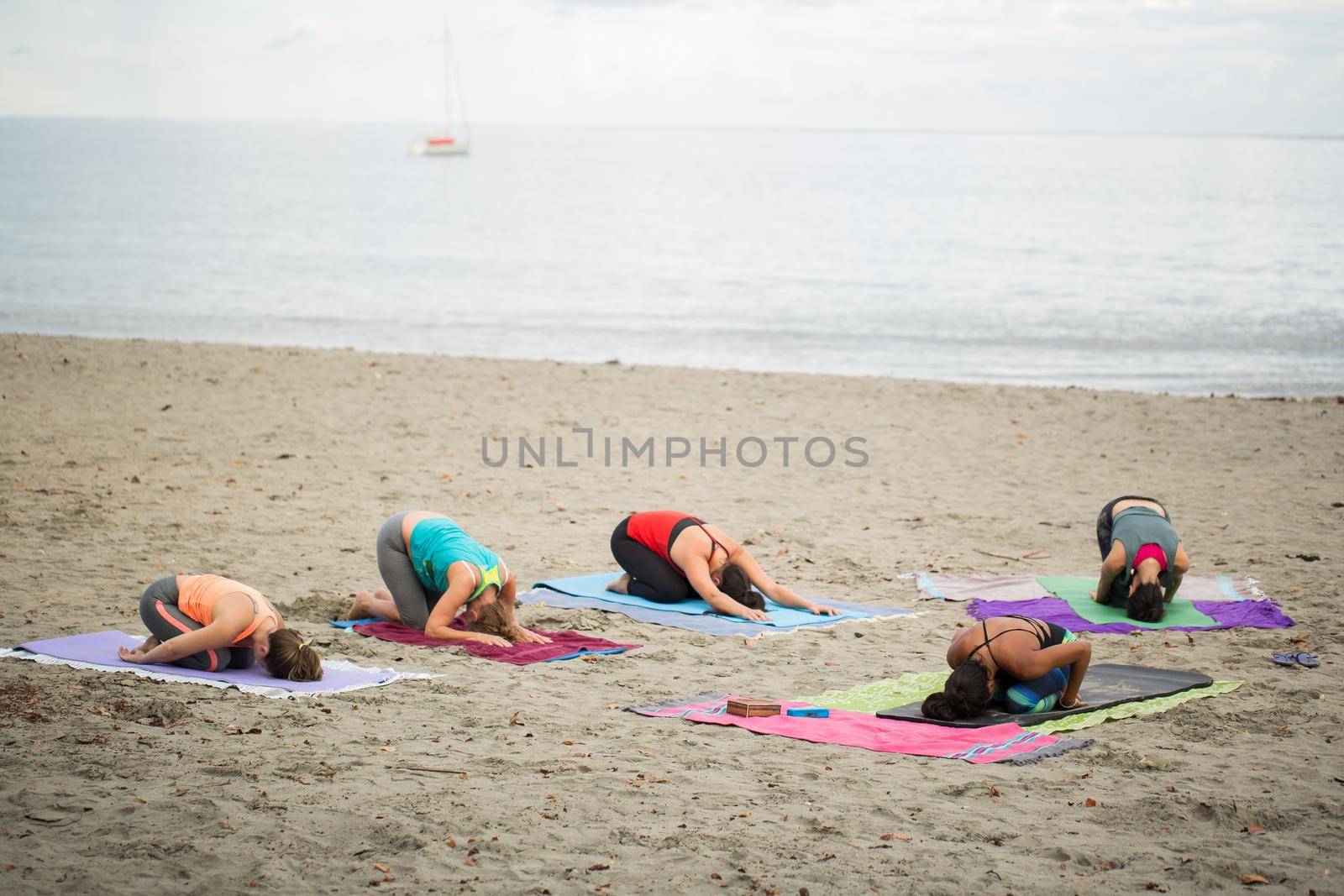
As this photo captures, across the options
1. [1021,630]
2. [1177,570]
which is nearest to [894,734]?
[1021,630]

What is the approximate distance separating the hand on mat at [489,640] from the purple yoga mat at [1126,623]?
3073 millimetres

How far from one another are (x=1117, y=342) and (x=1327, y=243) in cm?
3348

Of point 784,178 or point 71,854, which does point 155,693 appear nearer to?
point 71,854

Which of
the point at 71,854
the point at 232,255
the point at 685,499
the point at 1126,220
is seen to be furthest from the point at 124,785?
the point at 1126,220

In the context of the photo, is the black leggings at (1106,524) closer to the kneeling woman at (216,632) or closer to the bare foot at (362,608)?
the bare foot at (362,608)

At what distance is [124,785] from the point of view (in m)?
4.20

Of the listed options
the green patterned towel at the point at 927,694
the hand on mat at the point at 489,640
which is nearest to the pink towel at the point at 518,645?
the hand on mat at the point at 489,640

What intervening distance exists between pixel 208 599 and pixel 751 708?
274 cm

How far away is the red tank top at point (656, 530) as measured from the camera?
24.9ft

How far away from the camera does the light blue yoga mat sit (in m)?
7.09

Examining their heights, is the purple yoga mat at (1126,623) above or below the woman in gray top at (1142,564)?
below

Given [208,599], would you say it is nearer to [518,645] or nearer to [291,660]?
[291,660]

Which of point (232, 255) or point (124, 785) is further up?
point (232, 255)

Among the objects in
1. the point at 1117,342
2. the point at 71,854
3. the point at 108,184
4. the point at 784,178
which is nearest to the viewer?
the point at 71,854
